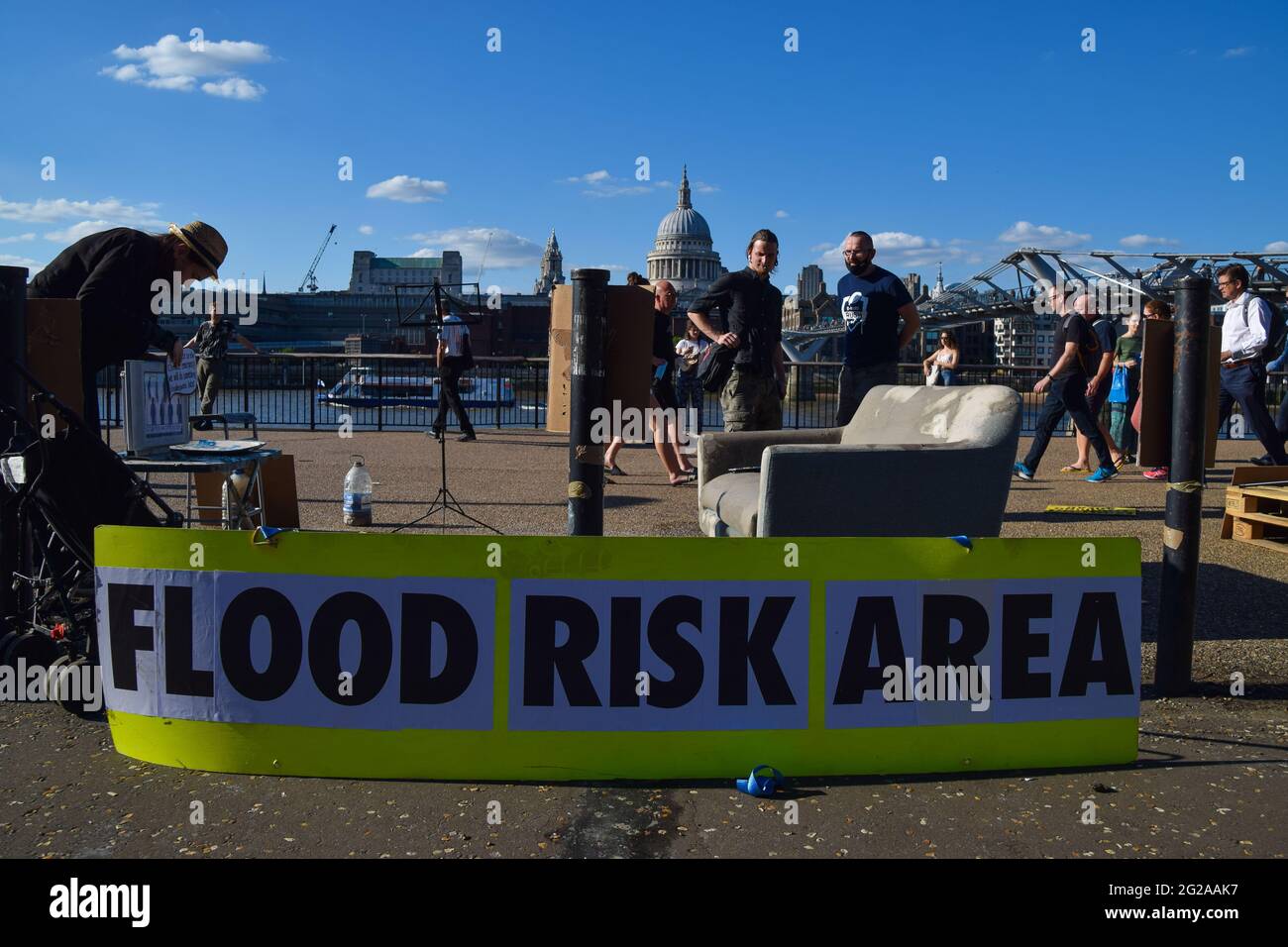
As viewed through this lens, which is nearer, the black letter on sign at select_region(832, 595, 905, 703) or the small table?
the black letter on sign at select_region(832, 595, 905, 703)

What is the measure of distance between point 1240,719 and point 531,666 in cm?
279

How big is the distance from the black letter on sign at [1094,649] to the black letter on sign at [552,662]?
166cm

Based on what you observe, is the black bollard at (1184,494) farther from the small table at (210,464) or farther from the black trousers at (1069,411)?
the black trousers at (1069,411)

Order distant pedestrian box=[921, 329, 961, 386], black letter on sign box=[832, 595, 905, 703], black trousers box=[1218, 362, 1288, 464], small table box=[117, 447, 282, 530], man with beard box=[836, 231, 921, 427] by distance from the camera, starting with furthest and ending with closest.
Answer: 1. distant pedestrian box=[921, 329, 961, 386]
2. black trousers box=[1218, 362, 1288, 464]
3. man with beard box=[836, 231, 921, 427]
4. small table box=[117, 447, 282, 530]
5. black letter on sign box=[832, 595, 905, 703]

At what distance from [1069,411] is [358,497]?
7321 mm

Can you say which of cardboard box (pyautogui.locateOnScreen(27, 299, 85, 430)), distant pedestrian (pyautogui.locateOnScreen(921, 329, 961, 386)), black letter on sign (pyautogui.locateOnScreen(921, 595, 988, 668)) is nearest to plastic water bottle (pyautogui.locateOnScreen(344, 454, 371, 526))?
cardboard box (pyautogui.locateOnScreen(27, 299, 85, 430))

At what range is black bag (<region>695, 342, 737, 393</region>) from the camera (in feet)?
25.8

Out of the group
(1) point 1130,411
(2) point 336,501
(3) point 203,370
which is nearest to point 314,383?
(3) point 203,370

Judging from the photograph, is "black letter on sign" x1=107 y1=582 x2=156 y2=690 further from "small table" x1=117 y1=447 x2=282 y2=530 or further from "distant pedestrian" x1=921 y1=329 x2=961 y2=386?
"distant pedestrian" x1=921 y1=329 x2=961 y2=386

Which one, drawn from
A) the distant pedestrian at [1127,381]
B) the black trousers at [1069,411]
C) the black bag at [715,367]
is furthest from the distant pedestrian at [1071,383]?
the black bag at [715,367]

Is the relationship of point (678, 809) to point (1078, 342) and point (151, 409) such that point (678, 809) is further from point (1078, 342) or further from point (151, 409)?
point (1078, 342)

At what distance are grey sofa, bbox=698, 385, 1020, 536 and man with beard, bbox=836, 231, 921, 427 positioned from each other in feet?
8.49

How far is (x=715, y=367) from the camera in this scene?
7898 mm
